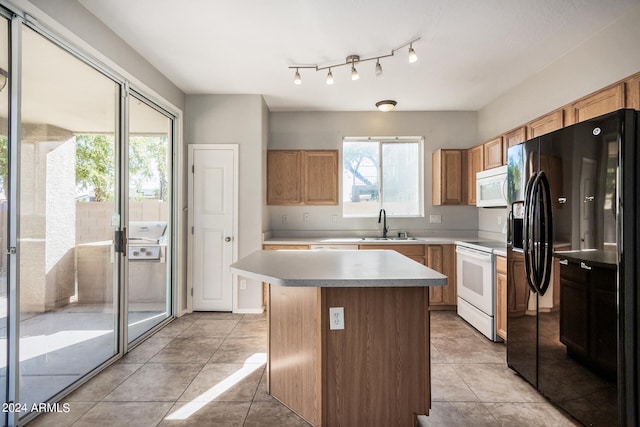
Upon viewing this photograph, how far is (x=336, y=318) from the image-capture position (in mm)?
1709

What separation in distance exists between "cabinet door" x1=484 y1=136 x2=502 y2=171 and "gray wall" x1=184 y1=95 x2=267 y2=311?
274 cm

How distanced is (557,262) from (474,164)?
243 centimetres

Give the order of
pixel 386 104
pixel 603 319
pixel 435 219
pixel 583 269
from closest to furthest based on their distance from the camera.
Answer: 1. pixel 603 319
2. pixel 583 269
3. pixel 386 104
4. pixel 435 219

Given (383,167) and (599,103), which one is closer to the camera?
(599,103)

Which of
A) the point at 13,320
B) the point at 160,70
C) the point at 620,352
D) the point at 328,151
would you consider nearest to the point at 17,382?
the point at 13,320

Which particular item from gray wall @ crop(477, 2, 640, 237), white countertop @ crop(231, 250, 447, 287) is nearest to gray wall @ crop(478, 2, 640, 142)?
gray wall @ crop(477, 2, 640, 237)

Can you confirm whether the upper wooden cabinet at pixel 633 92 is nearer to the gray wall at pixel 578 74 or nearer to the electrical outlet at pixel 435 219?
the gray wall at pixel 578 74

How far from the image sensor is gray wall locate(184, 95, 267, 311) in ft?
12.8

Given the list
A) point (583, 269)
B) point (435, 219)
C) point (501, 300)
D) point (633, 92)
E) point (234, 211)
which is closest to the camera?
point (583, 269)

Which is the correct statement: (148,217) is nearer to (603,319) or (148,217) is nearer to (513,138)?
(603,319)

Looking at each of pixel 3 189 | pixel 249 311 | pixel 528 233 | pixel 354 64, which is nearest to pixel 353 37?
pixel 354 64

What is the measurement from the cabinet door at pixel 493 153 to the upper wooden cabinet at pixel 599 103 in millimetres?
1067

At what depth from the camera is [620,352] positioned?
158 cm

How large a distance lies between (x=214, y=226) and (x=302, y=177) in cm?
134
